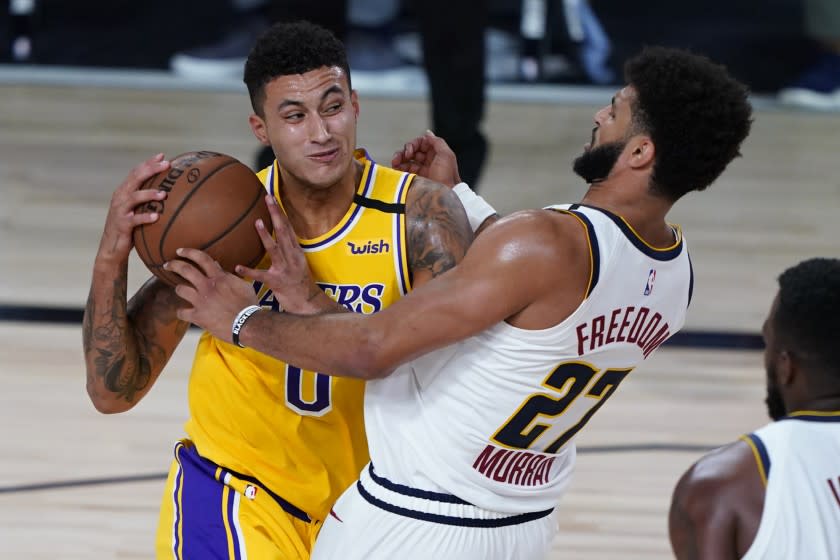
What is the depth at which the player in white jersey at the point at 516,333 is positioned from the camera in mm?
→ 2432

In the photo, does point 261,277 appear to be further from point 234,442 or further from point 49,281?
point 49,281

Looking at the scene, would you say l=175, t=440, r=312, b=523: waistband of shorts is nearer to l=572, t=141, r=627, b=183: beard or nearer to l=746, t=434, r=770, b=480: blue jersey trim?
l=572, t=141, r=627, b=183: beard

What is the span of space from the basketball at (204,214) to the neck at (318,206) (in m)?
0.13

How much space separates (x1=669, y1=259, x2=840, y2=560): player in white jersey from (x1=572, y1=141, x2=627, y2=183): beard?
1.61 feet

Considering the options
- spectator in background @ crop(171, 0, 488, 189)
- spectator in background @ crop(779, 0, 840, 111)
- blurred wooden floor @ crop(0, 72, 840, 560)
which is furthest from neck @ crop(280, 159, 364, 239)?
spectator in background @ crop(779, 0, 840, 111)

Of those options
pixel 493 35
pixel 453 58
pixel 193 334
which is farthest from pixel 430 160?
pixel 493 35

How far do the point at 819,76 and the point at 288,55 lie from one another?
7.93m

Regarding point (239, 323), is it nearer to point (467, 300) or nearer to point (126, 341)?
point (126, 341)

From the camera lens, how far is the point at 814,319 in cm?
215

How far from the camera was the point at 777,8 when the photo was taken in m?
→ 10.1

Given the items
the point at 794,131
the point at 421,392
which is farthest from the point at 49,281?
the point at 794,131

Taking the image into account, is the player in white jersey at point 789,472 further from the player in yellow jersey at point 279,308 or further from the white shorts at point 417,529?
the player in yellow jersey at point 279,308

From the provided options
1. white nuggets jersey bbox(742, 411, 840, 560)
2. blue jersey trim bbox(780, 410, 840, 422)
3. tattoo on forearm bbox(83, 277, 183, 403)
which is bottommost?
tattoo on forearm bbox(83, 277, 183, 403)

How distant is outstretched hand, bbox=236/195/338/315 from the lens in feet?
8.76
